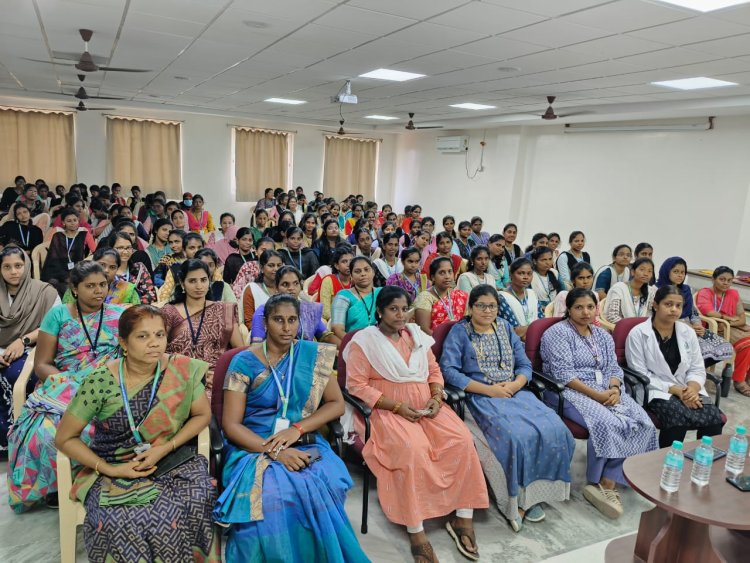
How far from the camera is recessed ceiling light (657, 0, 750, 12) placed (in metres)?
2.99

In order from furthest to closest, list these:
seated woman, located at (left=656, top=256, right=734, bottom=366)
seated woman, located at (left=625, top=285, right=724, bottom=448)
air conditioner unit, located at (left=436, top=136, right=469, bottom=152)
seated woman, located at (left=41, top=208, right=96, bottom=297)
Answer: air conditioner unit, located at (left=436, top=136, right=469, bottom=152)
seated woman, located at (left=41, top=208, right=96, bottom=297)
seated woman, located at (left=656, top=256, right=734, bottom=366)
seated woman, located at (left=625, top=285, right=724, bottom=448)

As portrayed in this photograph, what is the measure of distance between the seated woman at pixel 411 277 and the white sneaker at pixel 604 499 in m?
2.00

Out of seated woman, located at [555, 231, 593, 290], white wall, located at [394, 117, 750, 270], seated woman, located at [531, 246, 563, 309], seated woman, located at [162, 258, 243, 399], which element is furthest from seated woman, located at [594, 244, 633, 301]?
seated woman, located at [162, 258, 243, 399]

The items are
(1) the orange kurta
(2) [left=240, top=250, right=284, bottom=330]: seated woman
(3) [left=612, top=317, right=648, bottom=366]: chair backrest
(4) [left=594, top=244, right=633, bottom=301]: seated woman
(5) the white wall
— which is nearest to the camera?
(1) the orange kurta

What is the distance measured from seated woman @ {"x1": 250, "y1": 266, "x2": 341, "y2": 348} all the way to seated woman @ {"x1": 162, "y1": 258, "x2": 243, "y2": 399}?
0.18 m

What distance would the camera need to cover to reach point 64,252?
525 centimetres

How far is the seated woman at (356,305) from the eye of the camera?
12.1ft

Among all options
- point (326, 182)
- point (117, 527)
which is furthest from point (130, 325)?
point (326, 182)

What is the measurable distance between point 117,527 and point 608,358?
2.76 m

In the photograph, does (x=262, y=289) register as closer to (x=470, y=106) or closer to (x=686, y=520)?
(x=686, y=520)

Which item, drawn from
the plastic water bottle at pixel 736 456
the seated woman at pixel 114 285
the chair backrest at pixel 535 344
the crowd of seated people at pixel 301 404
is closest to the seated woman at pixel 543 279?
the crowd of seated people at pixel 301 404

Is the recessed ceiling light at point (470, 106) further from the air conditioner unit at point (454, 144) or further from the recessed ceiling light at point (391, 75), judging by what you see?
the air conditioner unit at point (454, 144)

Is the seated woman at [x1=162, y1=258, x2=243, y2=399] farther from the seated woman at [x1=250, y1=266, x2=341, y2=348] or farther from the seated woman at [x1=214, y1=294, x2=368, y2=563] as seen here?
the seated woman at [x1=214, y1=294, x2=368, y2=563]

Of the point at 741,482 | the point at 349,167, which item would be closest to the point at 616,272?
the point at 741,482
